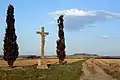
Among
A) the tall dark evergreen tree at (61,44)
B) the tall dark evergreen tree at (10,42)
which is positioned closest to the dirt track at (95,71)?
the tall dark evergreen tree at (61,44)

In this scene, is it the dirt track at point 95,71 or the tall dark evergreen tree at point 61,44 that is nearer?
the dirt track at point 95,71

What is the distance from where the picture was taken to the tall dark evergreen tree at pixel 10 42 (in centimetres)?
4203

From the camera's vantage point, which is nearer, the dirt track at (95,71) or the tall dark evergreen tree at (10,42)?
the dirt track at (95,71)

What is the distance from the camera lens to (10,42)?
42219 millimetres

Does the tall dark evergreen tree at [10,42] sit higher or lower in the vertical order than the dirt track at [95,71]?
higher

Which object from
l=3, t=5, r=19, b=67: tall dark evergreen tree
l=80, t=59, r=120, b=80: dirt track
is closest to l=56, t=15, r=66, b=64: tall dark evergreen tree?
l=80, t=59, r=120, b=80: dirt track

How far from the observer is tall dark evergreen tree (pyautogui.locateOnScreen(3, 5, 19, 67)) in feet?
138

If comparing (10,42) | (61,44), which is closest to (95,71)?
(10,42)

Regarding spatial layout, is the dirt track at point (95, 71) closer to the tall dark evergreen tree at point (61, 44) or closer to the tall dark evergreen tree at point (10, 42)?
the tall dark evergreen tree at point (61, 44)

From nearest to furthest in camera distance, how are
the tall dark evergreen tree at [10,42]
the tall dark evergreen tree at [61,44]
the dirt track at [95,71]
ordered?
the dirt track at [95,71]
the tall dark evergreen tree at [10,42]
the tall dark evergreen tree at [61,44]

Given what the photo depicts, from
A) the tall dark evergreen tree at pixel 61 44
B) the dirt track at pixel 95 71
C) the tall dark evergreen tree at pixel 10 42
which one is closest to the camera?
the dirt track at pixel 95 71

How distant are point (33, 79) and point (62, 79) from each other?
3.16 meters

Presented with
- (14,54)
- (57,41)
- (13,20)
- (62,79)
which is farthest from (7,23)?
(62,79)

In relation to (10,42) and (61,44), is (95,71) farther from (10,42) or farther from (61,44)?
(61,44)
